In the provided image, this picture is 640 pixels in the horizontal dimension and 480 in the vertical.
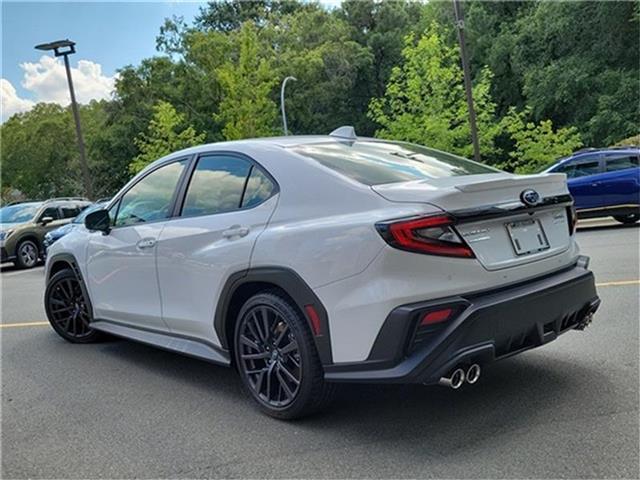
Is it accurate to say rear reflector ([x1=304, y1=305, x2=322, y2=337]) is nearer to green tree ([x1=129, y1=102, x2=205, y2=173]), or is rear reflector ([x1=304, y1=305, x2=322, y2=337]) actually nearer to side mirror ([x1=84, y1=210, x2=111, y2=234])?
side mirror ([x1=84, y1=210, x2=111, y2=234])

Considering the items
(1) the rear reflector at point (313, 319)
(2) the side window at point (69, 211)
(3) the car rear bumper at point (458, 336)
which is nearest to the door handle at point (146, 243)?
(1) the rear reflector at point (313, 319)

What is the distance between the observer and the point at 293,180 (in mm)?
3578

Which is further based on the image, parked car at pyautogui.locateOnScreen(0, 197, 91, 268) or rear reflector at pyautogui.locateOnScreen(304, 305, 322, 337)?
parked car at pyautogui.locateOnScreen(0, 197, 91, 268)

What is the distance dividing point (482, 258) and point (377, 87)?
4222 centimetres

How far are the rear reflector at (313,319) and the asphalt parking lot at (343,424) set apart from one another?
0.60 m

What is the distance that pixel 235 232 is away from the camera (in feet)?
12.2

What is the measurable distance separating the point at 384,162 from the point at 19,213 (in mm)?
13939

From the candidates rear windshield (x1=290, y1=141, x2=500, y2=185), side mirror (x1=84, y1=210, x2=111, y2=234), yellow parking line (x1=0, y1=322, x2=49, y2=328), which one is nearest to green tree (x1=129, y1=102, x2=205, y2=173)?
yellow parking line (x1=0, y1=322, x2=49, y2=328)

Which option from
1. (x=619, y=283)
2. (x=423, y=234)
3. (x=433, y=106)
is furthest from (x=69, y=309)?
(x=433, y=106)

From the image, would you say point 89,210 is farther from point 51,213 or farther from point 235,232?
point 51,213

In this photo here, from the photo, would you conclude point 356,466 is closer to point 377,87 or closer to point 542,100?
point 542,100

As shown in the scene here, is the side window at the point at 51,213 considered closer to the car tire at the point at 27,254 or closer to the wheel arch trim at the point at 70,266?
the car tire at the point at 27,254

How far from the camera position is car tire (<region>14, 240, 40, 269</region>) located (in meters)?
14.2

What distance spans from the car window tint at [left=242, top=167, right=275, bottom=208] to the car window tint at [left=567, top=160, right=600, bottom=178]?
10897 millimetres
